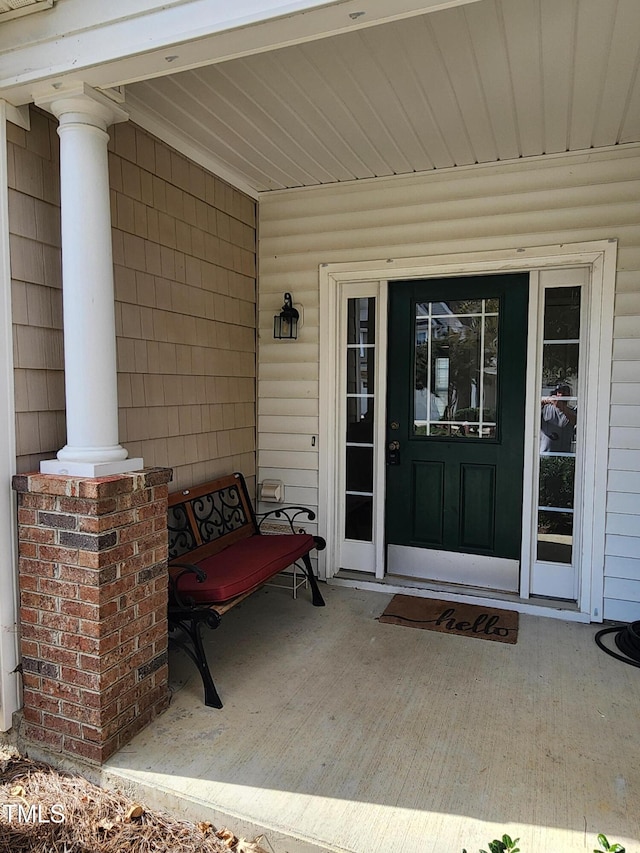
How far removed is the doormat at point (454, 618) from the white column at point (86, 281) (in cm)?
194

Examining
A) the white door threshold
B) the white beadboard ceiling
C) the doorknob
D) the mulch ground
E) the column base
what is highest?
the white beadboard ceiling

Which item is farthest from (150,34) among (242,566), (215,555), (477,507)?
(477,507)

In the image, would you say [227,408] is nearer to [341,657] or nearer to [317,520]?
[317,520]

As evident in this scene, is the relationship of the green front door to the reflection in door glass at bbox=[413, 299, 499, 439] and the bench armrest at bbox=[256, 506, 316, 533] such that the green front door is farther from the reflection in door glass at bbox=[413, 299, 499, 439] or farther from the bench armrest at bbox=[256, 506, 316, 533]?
the bench armrest at bbox=[256, 506, 316, 533]

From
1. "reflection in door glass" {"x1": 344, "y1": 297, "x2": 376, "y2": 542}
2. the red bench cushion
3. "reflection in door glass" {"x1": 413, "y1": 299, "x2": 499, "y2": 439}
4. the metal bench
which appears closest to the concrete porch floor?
the metal bench

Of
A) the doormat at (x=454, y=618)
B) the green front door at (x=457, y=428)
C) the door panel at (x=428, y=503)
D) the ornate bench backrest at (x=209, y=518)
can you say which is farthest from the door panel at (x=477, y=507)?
the ornate bench backrest at (x=209, y=518)

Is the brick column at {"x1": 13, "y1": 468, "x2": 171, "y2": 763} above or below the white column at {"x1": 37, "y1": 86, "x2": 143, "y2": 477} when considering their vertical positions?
below

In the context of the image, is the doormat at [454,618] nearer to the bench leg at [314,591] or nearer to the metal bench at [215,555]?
the bench leg at [314,591]

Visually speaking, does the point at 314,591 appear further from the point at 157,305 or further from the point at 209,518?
the point at 157,305

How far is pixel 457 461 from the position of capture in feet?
12.1

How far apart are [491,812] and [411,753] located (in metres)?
0.36

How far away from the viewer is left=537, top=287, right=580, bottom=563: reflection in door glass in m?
3.38

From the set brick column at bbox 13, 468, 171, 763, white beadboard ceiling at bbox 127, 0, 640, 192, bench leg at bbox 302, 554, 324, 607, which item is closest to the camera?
brick column at bbox 13, 468, 171, 763

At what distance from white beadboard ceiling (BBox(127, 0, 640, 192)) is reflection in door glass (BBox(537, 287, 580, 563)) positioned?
36.5 inches
